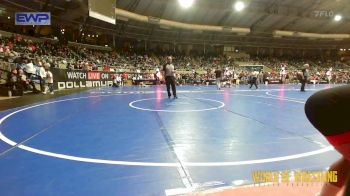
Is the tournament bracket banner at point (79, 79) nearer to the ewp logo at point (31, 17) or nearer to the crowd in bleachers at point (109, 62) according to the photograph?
the crowd in bleachers at point (109, 62)

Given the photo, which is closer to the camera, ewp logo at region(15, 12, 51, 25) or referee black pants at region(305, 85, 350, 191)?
referee black pants at region(305, 85, 350, 191)

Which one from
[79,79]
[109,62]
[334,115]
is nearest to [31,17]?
[79,79]

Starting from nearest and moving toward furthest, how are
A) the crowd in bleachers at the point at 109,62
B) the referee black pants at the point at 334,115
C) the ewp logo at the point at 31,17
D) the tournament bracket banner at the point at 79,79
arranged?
the referee black pants at the point at 334,115 → the crowd in bleachers at the point at 109,62 → the ewp logo at the point at 31,17 → the tournament bracket banner at the point at 79,79

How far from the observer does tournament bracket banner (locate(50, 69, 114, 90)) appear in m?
19.9

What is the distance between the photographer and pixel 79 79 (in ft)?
75.2

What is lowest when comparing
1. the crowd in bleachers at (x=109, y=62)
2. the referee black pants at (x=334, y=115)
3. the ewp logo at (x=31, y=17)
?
the referee black pants at (x=334, y=115)

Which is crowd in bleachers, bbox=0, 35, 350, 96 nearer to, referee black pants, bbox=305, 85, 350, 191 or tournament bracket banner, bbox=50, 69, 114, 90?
tournament bracket banner, bbox=50, 69, 114, 90

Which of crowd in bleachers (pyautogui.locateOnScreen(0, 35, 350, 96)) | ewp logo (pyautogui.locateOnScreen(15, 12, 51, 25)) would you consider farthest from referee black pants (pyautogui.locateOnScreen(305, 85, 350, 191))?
ewp logo (pyautogui.locateOnScreen(15, 12, 51, 25))

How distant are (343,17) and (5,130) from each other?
49.4 meters

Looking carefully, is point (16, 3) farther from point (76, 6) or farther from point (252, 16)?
point (252, 16)

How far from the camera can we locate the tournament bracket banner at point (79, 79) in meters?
19.9

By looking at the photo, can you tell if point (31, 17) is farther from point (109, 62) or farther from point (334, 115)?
point (334, 115)

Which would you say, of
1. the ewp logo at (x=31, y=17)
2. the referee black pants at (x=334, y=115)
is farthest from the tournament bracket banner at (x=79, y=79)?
the referee black pants at (x=334, y=115)

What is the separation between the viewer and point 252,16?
135 feet
